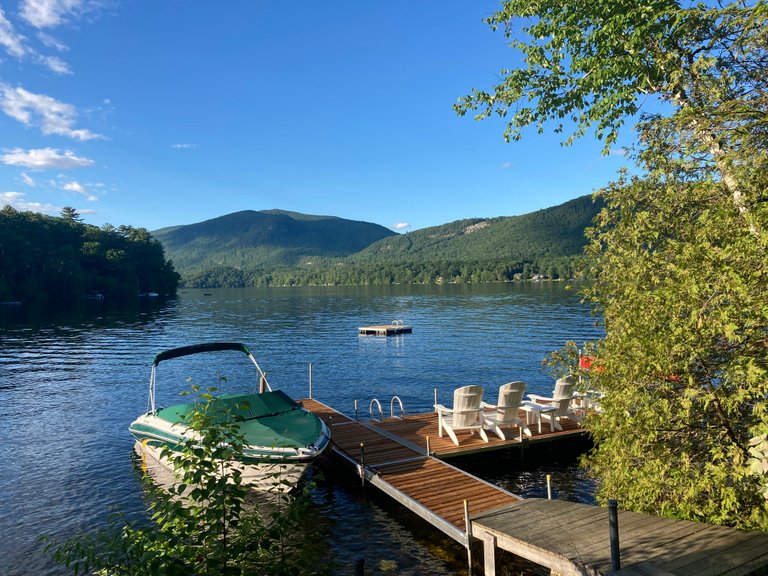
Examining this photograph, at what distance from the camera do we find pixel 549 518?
8742mm

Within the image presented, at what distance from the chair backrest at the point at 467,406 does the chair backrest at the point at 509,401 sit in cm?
81

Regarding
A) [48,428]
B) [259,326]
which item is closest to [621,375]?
[48,428]

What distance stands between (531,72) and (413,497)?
10.1 meters

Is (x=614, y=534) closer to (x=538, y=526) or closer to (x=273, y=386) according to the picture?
(x=538, y=526)

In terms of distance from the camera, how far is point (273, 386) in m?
32.4

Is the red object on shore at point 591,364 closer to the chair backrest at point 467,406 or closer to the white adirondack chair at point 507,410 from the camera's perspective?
the chair backrest at point 467,406

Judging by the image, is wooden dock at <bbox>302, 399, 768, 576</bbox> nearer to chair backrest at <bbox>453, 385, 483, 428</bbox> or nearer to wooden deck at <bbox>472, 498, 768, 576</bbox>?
wooden deck at <bbox>472, 498, 768, 576</bbox>

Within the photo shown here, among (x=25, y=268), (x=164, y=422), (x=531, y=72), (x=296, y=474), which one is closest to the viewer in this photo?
(x=531, y=72)

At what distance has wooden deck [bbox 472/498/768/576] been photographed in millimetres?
6430

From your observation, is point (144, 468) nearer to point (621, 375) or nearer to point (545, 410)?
point (545, 410)

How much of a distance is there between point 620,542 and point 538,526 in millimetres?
1467

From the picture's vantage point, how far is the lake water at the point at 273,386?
41.2ft

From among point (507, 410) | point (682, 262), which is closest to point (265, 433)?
point (507, 410)

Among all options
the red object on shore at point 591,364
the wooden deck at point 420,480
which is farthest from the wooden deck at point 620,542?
the red object on shore at point 591,364
